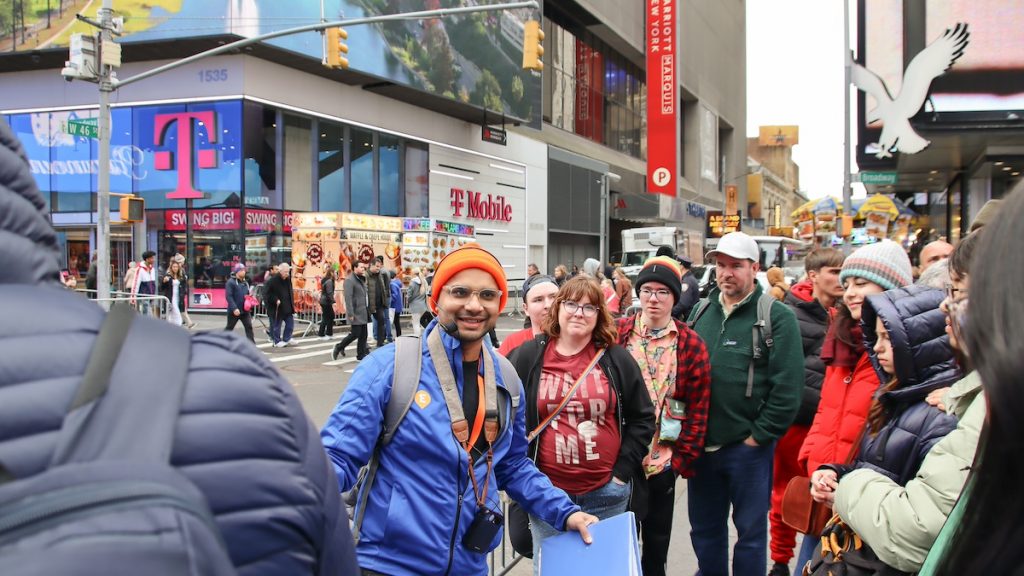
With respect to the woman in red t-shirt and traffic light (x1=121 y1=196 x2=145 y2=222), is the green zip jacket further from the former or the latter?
traffic light (x1=121 y1=196 x2=145 y2=222)

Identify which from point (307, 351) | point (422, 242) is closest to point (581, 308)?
point (307, 351)

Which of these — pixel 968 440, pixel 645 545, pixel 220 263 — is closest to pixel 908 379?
pixel 968 440

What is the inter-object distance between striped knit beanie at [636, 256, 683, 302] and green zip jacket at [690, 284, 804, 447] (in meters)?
0.40

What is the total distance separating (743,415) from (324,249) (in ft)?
60.7

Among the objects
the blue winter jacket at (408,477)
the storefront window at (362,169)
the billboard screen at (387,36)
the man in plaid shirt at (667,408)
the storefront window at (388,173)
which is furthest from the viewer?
the storefront window at (388,173)

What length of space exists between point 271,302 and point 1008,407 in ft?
58.3

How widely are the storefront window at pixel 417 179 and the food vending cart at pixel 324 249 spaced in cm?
900

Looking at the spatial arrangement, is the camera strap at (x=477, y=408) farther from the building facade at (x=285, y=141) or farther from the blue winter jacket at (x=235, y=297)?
the building facade at (x=285, y=141)

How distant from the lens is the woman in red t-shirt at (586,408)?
3.78 metres

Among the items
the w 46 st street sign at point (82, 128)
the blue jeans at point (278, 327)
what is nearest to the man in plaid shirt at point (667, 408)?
the w 46 st street sign at point (82, 128)

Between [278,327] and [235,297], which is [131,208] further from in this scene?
[278,327]

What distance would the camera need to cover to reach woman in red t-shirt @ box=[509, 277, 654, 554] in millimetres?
3775

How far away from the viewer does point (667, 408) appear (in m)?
4.28

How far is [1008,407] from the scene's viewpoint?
0.91 m
